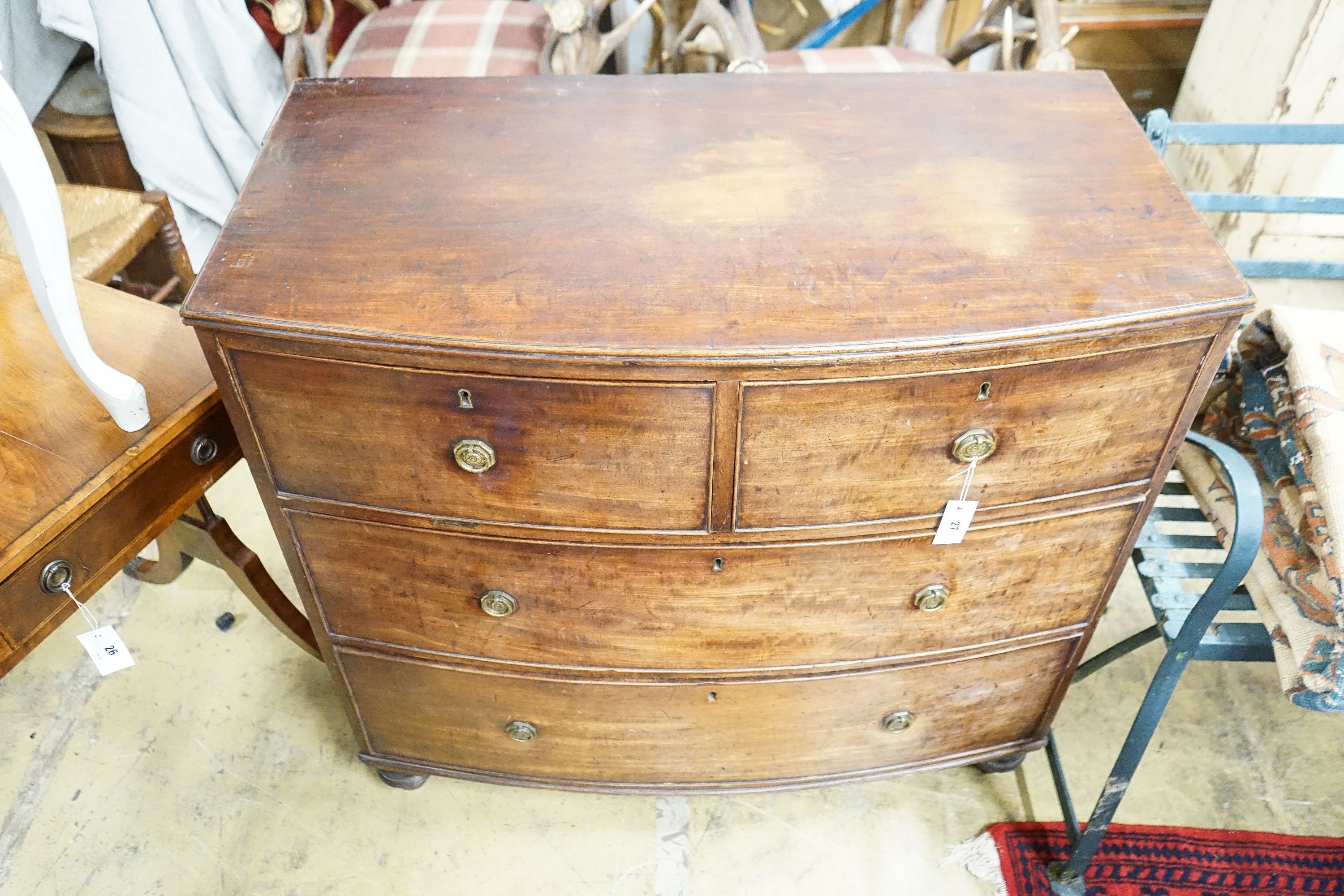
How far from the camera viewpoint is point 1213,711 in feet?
6.20

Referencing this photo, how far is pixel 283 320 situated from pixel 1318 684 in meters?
1.38

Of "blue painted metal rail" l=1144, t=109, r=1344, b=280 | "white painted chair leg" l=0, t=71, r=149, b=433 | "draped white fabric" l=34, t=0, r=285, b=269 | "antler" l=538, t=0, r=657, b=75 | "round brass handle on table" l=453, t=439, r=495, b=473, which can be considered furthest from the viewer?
"draped white fabric" l=34, t=0, r=285, b=269

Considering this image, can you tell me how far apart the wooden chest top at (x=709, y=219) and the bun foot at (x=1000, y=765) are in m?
1.03

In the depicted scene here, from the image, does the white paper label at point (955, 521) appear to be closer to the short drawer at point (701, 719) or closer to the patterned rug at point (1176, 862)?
the short drawer at point (701, 719)

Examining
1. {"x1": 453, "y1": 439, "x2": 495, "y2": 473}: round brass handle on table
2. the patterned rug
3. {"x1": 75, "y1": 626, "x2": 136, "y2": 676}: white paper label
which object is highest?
{"x1": 453, "y1": 439, "x2": 495, "y2": 473}: round brass handle on table

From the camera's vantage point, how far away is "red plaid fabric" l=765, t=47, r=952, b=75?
2.07 meters

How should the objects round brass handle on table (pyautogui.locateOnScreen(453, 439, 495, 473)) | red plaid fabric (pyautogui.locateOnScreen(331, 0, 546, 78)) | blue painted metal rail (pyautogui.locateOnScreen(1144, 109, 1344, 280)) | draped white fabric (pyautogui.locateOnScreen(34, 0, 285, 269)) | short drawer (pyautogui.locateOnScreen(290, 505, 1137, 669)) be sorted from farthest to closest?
draped white fabric (pyautogui.locateOnScreen(34, 0, 285, 269)) → red plaid fabric (pyautogui.locateOnScreen(331, 0, 546, 78)) → blue painted metal rail (pyautogui.locateOnScreen(1144, 109, 1344, 280)) → short drawer (pyautogui.locateOnScreen(290, 505, 1137, 669)) → round brass handle on table (pyautogui.locateOnScreen(453, 439, 495, 473))

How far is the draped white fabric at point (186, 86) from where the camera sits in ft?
7.50

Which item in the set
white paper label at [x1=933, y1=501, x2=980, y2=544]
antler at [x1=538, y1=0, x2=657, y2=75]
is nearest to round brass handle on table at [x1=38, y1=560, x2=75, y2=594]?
white paper label at [x1=933, y1=501, x2=980, y2=544]

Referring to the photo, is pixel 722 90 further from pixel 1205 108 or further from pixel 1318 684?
pixel 1205 108

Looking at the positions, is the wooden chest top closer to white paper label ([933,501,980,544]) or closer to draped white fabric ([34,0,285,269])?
white paper label ([933,501,980,544])

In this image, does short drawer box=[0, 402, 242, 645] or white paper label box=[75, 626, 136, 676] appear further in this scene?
white paper label box=[75, 626, 136, 676]

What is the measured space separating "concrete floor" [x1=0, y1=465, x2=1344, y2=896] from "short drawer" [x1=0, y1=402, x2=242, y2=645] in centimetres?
71

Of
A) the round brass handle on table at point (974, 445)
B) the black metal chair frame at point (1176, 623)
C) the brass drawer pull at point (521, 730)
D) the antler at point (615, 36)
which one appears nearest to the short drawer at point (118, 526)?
the brass drawer pull at point (521, 730)
